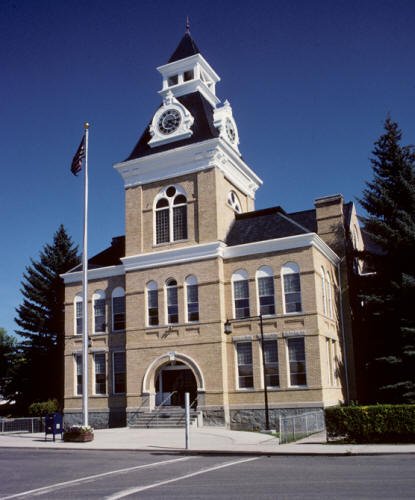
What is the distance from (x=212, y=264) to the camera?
31.7m

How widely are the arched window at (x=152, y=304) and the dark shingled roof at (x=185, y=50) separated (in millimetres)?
16209

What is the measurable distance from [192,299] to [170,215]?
5309mm

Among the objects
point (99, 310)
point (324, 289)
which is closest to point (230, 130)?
point (324, 289)

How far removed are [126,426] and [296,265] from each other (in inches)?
514

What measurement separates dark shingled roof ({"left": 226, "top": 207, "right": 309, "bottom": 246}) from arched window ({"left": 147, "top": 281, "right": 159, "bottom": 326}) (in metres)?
5.05

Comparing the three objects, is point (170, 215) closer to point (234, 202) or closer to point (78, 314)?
point (234, 202)

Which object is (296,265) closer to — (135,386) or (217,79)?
(135,386)

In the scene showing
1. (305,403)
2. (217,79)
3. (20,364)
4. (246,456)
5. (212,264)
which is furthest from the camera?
(20,364)

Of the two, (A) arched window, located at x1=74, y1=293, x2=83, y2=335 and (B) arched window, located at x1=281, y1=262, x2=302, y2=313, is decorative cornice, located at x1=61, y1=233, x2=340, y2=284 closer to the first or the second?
(B) arched window, located at x1=281, y1=262, x2=302, y2=313

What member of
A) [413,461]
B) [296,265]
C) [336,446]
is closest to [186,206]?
[296,265]

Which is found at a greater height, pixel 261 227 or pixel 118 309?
pixel 261 227

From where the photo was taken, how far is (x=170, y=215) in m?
33.9

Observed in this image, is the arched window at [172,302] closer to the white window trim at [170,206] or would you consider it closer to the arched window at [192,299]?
the arched window at [192,299]

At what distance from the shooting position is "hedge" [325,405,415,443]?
19.3 metres
